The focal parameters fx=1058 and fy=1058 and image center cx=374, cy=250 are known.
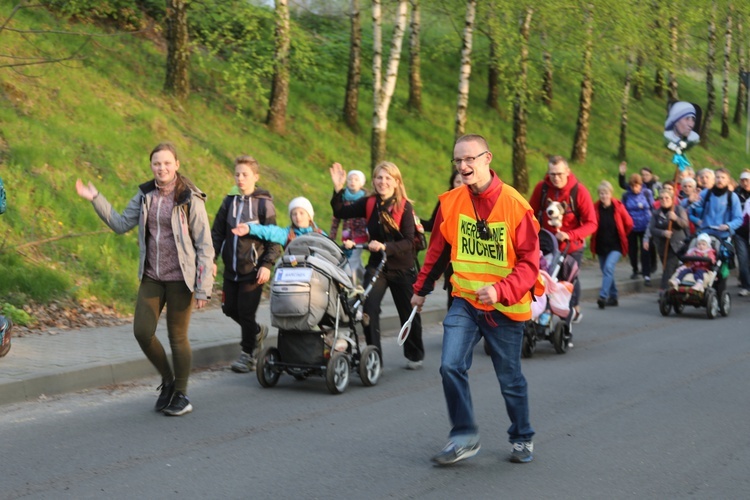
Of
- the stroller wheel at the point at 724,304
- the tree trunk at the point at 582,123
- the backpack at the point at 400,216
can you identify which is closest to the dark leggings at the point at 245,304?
the backpack at the point at 400,216

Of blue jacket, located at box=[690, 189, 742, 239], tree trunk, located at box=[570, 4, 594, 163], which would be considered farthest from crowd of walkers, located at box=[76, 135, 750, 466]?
tree trunk, located at box=[570, 4, 594, 163]

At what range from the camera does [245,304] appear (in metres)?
9.79

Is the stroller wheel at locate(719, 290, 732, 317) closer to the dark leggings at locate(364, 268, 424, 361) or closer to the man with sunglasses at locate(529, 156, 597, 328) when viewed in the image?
the man with sunglasses at locate(529, 156, 597, 328)

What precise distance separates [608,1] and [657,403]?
57.6 feet

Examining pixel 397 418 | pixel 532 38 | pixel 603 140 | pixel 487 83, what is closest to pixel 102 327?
pixel 397 418

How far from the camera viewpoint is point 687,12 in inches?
1207

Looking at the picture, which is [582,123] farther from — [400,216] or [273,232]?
[273,232]

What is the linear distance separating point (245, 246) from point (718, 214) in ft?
31.9

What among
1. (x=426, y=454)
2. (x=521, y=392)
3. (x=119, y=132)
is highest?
(x=119, y=132)

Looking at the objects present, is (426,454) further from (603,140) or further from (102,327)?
(603,140)

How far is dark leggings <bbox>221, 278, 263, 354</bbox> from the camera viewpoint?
9773 millimetres

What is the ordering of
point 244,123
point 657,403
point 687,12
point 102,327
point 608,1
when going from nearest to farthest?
point 657,403
point 102,327
point 244,123
point 608,1
point 687,12

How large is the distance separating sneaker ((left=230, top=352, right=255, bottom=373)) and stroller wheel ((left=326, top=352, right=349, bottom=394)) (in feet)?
4.35

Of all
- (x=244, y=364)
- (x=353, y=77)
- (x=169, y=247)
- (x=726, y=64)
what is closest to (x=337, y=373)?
(x=244, y=364)
